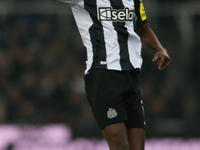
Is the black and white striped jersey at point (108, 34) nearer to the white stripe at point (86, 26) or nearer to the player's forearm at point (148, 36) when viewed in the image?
the white stripe at point (86, 26)

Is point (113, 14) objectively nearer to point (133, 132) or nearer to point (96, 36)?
point (96, 36)

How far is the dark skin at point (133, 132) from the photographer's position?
3078 mm

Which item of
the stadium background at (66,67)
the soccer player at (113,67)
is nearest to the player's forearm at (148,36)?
the soccer player at (113,67)

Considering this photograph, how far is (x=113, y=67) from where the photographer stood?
3201 millimetres

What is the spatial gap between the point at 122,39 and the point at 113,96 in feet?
1.51

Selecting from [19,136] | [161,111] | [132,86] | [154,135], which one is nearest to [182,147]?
[154,135]

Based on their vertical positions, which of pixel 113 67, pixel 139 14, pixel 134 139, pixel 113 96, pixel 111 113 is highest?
pixel 139 14

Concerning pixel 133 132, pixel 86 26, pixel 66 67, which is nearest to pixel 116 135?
pixel 133 132

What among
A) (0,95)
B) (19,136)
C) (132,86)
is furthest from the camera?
(0,95)

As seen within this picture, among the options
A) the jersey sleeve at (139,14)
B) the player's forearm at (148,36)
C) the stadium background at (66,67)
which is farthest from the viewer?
the stadium background at (66,67)

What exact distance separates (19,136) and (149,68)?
2.93 metres

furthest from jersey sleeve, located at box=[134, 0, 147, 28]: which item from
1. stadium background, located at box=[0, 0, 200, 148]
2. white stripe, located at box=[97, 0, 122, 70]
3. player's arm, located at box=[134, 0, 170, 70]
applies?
stadium background, located at box=[0, 0, 200, 148]

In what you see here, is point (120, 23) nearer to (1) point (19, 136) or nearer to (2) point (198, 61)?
(1) point (19, 136)

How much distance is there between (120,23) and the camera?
3301mm
